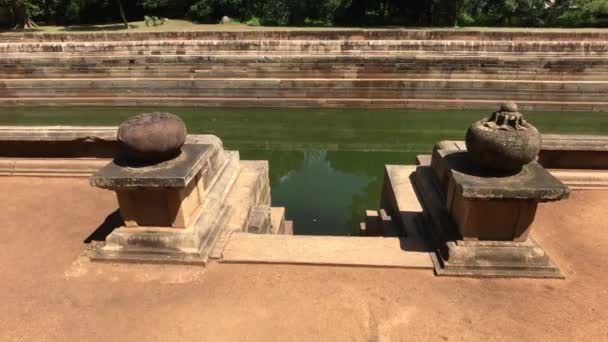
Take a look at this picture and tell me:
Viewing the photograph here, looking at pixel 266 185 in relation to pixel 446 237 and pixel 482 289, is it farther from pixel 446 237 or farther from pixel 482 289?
pixel 482 289

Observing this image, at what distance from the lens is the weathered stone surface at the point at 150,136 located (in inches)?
128

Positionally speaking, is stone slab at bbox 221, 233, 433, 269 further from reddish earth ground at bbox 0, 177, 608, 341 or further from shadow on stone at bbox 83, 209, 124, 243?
shadow on stone at bbox 83, 209, 124, 243

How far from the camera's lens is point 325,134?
1166 centimetres

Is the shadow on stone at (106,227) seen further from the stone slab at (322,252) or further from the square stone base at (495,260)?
the square stone base at (495,260)

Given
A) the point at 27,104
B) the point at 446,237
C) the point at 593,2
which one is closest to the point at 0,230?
the point at 446,237

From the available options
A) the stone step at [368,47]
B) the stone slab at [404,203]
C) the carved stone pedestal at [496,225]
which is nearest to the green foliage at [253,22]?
the stone step at [368,47]

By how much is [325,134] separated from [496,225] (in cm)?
854

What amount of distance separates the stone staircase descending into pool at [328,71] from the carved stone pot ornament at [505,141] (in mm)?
9331

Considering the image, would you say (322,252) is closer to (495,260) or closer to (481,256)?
(481,256)

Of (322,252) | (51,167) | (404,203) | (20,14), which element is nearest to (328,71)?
(404,203)

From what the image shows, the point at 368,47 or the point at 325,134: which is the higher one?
the point at 368,47

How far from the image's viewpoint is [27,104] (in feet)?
45.3

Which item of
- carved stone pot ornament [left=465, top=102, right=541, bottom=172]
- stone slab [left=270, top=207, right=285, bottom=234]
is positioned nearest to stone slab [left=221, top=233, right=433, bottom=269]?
carved stone pot ornament [left=465, top=102, right=541, bottom=172]

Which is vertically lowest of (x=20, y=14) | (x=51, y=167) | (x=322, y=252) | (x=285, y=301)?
(x=285, y=301)
